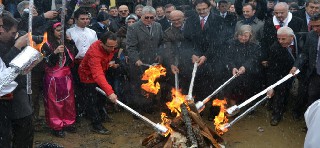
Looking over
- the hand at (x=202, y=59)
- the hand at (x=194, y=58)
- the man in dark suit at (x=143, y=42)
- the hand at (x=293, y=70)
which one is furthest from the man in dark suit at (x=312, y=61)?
the man in dark suit at (x=143, y=42)

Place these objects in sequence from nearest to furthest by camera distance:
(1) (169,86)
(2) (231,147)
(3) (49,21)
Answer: (2) (231,147) → (3) (49,21) → (1) (169,86)

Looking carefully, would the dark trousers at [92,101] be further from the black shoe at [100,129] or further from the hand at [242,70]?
the hand at [242,70]

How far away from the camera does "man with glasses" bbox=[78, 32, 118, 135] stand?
715 cm

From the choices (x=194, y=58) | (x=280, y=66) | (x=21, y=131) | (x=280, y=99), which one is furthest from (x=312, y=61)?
(x=21, y=131)

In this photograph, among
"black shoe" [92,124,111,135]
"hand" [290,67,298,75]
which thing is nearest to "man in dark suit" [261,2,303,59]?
"hand" [290,67,298,75]

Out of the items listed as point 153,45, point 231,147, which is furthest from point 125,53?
point 231,147

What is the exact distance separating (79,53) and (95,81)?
0.96 metres

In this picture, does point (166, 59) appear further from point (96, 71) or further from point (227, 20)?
point (227, 20)

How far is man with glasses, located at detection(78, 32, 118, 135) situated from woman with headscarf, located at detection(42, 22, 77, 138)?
0.28m

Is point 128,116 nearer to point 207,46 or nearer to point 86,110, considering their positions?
point 86,110

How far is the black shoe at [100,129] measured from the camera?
7.74 m

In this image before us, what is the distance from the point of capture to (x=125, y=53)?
29.7 ft

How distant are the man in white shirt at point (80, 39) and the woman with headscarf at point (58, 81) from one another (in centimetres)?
50

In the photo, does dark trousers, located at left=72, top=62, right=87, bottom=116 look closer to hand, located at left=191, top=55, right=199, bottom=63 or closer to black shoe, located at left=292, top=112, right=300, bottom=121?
hand, located at left=191, top=55, right=199, bottom=63
